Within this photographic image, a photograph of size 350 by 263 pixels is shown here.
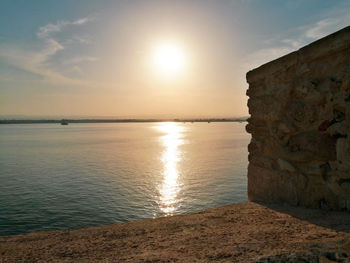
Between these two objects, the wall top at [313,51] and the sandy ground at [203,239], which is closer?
the sandy ground at [203,239]

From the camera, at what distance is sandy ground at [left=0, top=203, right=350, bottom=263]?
11.9 feet

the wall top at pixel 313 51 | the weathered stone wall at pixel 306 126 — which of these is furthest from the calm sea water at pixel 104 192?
the wall top at pixel 313 51

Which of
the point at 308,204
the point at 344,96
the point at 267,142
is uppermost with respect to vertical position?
the point at 344,96

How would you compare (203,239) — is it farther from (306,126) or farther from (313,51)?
(313,51)

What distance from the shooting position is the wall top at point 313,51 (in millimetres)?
5025

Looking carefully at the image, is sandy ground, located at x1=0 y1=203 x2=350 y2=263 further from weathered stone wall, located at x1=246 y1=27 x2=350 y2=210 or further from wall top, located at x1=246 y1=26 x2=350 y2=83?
wall top, located at x1=246 y1=26 x2=350 y2=83

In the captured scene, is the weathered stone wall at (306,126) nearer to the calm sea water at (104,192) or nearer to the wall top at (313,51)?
the wall top at (313,51)

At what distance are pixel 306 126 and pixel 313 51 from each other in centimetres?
179

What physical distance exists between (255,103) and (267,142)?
1.28 meters

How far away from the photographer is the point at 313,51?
564cm

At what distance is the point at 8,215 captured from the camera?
9828mm

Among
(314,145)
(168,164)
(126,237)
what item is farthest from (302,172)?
(168,164)

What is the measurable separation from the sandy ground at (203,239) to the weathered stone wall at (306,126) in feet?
2.09

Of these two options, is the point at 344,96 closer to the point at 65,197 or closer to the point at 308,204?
the point at 308,204
